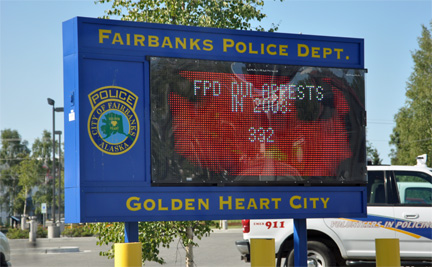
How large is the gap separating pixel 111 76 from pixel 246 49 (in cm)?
178

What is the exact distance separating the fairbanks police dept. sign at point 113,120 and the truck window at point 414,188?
6.60m

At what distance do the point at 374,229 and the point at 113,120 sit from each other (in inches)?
260


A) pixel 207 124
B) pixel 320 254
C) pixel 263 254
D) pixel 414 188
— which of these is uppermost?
pixel 207 124

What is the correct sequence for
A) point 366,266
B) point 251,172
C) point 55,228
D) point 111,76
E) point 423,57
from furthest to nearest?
point 423,57 → point 55,228 → point 366,266 → point 251,172 → point 111,76

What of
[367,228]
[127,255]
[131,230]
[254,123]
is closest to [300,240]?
[254,123]

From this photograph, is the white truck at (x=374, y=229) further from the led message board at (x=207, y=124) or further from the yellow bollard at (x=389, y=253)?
the yellow bollard at (x=389, y=253)

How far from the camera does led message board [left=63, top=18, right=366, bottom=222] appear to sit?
24.8 ft

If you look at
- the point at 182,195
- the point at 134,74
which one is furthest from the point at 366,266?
the point at 134,74

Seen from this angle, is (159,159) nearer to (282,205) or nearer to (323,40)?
(282,205)

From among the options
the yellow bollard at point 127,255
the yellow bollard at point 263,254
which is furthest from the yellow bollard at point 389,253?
the yellow bollard at point 127,255

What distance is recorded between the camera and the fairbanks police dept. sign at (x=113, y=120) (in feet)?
24.5

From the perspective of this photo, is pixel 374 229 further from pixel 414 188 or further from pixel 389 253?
pixel 389 253

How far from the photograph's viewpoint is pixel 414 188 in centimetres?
1274

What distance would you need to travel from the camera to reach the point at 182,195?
789 cm
